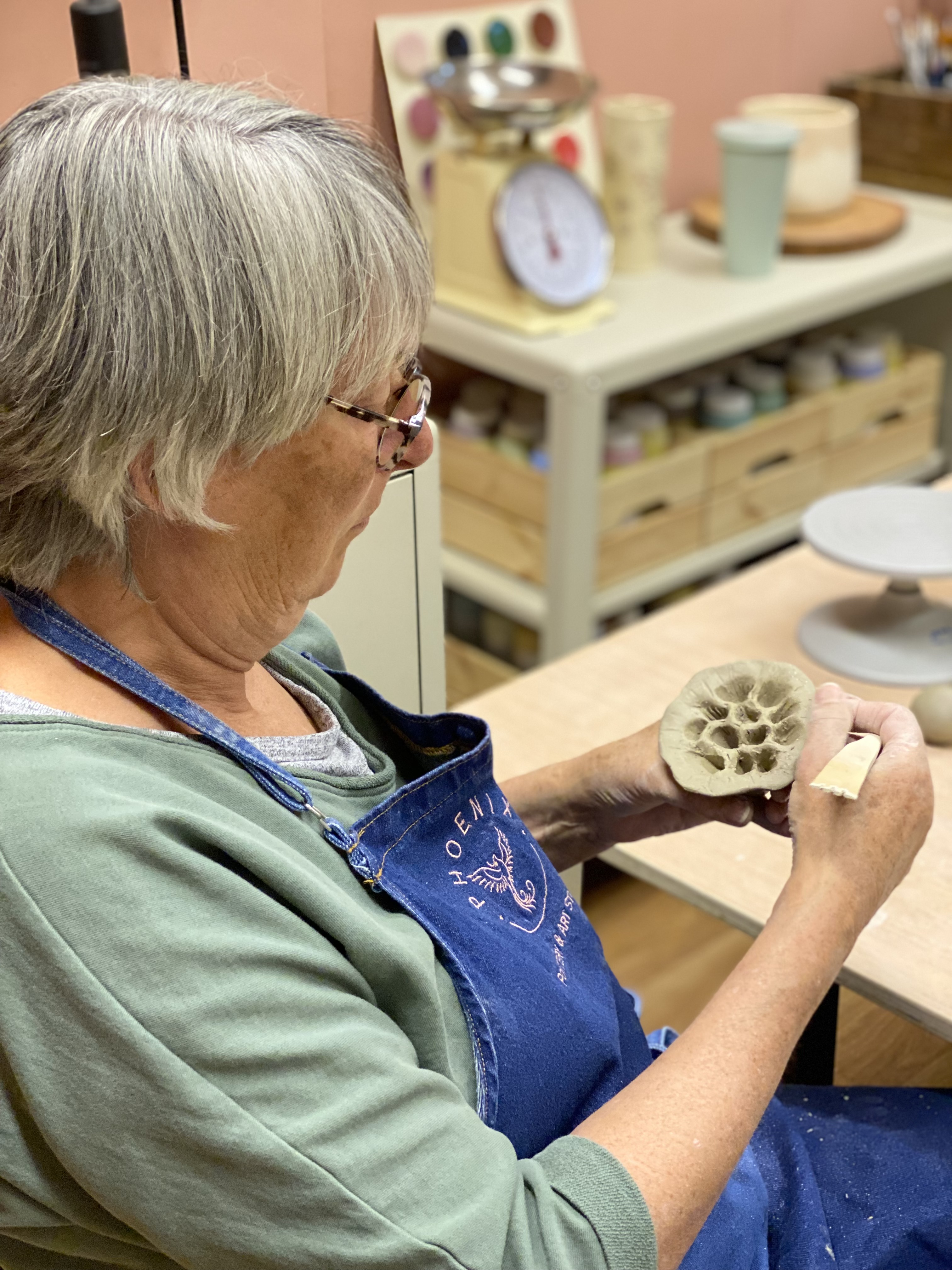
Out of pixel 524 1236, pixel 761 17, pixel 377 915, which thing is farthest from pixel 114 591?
pixel 761 17

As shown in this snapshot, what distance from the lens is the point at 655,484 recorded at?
7.11 feet

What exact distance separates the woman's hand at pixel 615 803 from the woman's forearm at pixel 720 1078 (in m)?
0.16

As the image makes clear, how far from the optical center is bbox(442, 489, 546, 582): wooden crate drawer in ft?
7.04

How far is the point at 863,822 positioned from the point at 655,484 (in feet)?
4.25

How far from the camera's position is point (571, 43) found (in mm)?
2328

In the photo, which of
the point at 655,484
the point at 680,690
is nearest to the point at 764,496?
the point at 655,484

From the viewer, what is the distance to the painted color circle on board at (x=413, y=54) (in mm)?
1940

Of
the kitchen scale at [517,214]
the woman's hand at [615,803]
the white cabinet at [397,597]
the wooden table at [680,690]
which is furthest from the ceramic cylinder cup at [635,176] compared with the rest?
the woman's hand at [615,803]

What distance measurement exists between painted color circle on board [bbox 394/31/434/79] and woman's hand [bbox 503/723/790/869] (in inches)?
48.2

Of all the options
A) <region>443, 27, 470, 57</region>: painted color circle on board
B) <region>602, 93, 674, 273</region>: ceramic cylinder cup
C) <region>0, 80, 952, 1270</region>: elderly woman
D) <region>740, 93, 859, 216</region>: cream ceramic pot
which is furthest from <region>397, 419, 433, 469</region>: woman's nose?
<region>740, 93, 859, 216</region>: cream ceramic pot

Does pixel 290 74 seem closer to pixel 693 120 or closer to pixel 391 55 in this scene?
pixel 391 55

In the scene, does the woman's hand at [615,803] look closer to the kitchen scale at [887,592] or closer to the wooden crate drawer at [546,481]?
the kitchen scale at [887,592]

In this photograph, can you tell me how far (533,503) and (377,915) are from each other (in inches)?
53.6

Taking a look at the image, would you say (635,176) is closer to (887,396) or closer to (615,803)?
(887,396)
